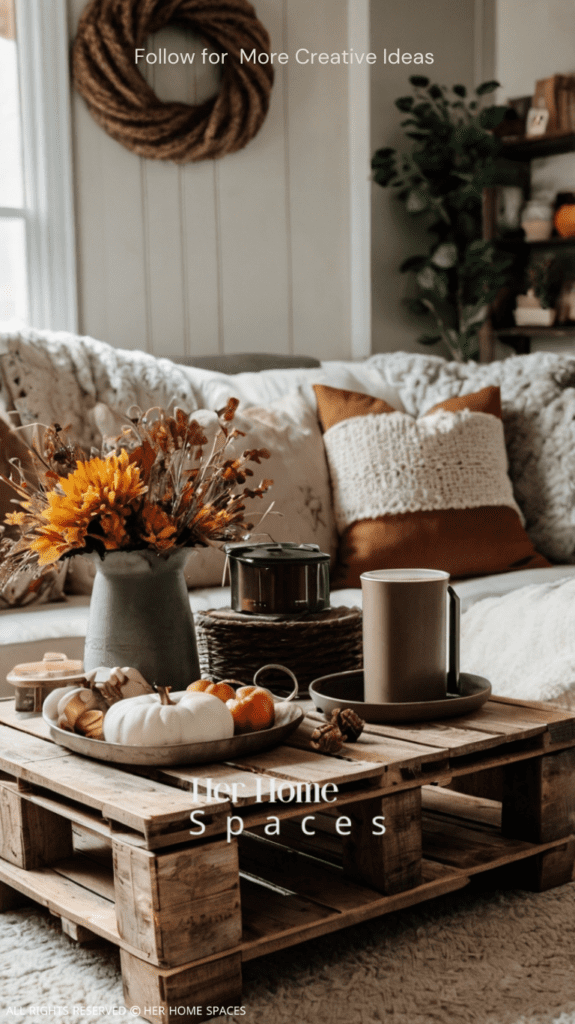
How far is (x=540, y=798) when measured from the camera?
1253 mm

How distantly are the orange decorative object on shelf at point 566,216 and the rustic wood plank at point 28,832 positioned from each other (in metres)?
2.87

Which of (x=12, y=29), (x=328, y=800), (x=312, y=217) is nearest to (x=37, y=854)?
(x=328, y=800)

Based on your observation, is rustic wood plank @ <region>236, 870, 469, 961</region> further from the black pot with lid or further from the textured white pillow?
the textured white pillow

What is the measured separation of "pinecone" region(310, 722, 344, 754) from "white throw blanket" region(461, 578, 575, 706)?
596 mm

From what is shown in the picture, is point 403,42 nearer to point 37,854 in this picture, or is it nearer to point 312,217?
point 312,217

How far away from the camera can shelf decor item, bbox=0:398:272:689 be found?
4.07 feet

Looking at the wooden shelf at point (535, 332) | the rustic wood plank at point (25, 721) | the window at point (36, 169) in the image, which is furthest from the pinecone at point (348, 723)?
the wooden shelf at point (535, 332)

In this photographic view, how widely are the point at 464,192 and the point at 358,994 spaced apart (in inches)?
111

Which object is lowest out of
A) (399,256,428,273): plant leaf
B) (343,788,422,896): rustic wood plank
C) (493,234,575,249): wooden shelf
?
(343,788,422,896): rustic wood plank

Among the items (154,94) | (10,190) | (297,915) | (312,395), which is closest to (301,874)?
(297,915)

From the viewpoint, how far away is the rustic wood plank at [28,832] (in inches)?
47.5

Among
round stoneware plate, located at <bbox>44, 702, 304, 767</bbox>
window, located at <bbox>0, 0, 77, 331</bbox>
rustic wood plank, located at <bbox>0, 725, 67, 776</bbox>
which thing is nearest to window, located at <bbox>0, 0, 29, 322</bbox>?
window, located at <bbox>0, 0, 77, 331</bbox>

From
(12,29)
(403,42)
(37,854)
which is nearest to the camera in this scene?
(37,854)

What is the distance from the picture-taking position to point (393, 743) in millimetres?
1142
